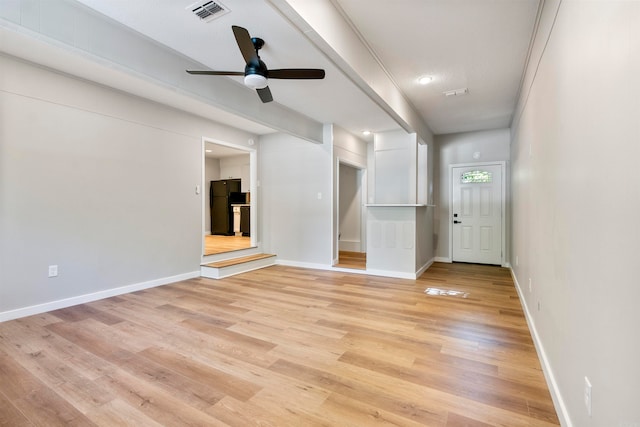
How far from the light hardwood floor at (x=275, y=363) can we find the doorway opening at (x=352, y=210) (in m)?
3.55

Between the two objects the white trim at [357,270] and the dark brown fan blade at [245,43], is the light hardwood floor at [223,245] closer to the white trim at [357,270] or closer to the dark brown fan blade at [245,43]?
the white trim at [357,270]

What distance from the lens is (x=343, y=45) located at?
2408 mm

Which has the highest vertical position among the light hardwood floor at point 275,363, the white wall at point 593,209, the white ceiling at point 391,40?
the white ceiling at point 391,40

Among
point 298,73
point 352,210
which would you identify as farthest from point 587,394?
point 352,210

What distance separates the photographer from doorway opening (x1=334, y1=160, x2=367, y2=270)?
7234 mm

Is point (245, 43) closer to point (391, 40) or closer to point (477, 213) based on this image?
point (391, 40)

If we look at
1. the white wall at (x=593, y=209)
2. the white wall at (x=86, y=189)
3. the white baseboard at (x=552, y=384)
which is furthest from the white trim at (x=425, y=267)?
the white wall at (x=86, y=189)

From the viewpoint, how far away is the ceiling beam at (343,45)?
1.92 metres

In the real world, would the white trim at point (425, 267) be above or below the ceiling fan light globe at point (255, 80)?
below

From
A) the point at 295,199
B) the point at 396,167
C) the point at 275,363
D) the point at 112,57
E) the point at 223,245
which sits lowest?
the point at 275,363

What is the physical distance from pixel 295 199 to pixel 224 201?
410 cm

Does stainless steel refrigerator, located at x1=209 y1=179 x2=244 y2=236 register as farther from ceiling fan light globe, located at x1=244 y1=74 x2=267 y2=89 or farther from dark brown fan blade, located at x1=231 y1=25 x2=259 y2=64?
dark brown fan blade, located at x1=231 y1=25 x2=259 y2=64

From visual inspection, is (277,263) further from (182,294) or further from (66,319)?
(66,319)

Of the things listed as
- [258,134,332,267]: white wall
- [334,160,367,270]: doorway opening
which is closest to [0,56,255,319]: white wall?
[258,134,332,267]: white wall
